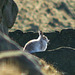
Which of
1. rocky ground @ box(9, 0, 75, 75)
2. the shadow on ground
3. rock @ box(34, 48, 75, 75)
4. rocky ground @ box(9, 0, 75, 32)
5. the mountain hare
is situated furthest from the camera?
rocky ground @ box(9, 0, 75, 32)

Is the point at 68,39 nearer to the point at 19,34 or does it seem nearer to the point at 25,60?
the point at 19,34

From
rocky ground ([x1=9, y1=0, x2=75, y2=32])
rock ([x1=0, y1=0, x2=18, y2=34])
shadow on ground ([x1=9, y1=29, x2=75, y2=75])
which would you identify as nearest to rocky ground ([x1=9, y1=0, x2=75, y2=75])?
rocky ground ([x1=9, y1=0, x2=75, y2=32])

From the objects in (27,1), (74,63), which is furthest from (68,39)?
(27,1)

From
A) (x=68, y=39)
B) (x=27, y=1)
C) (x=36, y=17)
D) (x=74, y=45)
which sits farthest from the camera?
(x=27, y=1)

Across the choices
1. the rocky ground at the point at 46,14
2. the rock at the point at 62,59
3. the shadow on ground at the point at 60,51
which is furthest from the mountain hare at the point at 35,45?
the rocky ground at the point at 46,14

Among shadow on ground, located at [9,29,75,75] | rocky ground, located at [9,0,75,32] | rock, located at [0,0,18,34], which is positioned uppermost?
rock, located at [0,0,18,34]

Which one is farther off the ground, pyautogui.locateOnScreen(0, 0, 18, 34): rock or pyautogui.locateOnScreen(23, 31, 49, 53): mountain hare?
pyautogui.locateOnScreen(0, 0, 18, 34): rock

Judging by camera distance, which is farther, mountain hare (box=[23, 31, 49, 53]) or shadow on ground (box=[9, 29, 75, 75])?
mountain hare (box=[23, 31, 49, 53])

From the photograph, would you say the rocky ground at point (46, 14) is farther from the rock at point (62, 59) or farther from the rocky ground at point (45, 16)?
the rock at point (62, 59)

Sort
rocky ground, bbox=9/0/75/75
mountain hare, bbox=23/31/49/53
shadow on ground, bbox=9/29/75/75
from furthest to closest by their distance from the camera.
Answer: rocky ground, bbox=9/0/75/75
mountain hare, bbox=23/31/49/53
shadow on ground, bbox=9/29/75/75

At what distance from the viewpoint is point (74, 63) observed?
777 cm

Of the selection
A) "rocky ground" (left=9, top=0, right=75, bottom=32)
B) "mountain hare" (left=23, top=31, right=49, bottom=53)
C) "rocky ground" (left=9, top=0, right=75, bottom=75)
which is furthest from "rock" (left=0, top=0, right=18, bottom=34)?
"rocky ground" (left=9, top=0, right=75, bottom=32)

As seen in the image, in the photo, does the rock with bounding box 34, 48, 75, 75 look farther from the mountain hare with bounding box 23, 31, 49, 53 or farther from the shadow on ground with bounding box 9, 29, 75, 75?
the mountain hare with bounding box 23, 31, 49, 53

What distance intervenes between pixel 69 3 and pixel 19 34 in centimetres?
1538
